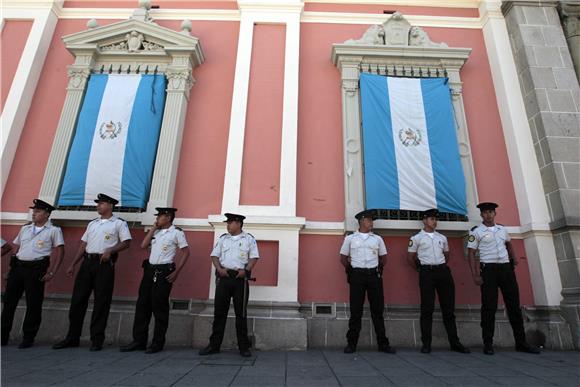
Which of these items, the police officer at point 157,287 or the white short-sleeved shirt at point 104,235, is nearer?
the police officer at point 157,287

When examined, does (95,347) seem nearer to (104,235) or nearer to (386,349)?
(104,235)

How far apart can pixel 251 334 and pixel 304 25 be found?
611 centimetres

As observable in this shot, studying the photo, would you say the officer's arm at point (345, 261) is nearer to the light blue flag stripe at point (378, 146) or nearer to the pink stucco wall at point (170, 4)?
the light blue flag stripe at point (378, 146)

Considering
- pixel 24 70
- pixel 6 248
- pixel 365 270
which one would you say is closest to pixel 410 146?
pixel 365 270

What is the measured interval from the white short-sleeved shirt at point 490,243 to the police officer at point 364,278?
142cm

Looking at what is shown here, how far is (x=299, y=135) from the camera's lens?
6570mm

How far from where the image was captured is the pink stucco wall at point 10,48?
7.05 metres

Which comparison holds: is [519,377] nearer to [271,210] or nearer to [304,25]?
[271,210]

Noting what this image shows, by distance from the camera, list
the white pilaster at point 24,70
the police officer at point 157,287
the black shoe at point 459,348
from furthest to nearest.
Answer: the white pilaster at point 24,70, the black shoe at point 459,348, the police officer at point 157,287

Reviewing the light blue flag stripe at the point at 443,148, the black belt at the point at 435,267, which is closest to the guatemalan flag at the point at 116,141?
the black belt at the point at 435,267

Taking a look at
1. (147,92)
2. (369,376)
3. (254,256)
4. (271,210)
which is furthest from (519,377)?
(147,92)

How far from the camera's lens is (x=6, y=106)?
6.75 metres

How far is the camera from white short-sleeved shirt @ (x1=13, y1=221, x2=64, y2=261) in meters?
5.21

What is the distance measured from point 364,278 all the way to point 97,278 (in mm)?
3699
